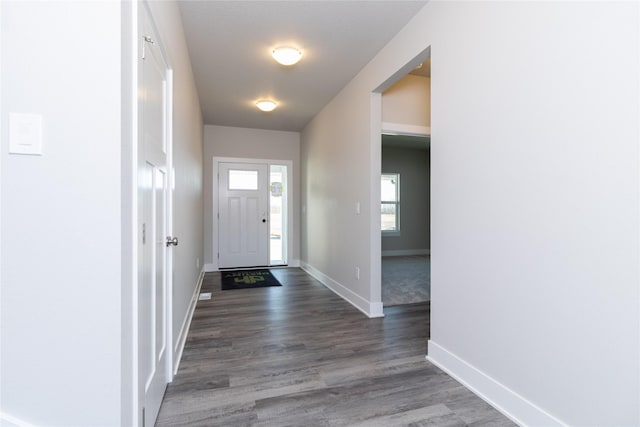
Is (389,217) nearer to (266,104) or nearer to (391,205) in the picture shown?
A: (391,205)

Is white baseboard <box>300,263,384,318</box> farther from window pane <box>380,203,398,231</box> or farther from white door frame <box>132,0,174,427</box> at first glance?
window pane <box>380,203,398,231</box>

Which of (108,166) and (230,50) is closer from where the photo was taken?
(108,166)

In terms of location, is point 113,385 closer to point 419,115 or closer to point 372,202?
point 372,202

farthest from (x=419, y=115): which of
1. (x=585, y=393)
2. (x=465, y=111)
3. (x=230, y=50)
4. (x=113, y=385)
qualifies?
(x=113, y=385)

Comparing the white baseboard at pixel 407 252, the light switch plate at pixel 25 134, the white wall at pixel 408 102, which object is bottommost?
the white baseboard at pixel 407 252

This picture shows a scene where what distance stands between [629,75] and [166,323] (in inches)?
95.1

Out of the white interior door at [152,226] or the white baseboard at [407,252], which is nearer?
the white interior door at [152,226]

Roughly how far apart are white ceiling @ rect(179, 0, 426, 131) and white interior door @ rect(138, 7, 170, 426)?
3.08 ft

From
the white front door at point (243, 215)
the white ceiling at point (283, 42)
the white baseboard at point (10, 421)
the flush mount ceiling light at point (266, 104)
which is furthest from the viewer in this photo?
the white front door at point (243, 215)

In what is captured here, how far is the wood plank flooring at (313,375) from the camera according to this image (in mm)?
1603

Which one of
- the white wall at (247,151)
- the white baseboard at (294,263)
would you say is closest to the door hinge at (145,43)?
the white wall at (247,151)

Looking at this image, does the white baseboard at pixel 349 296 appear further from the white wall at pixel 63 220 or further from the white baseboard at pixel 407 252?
the white baseboard at pixel 407 252

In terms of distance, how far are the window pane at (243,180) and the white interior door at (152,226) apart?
3.88 metres

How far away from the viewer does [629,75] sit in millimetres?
1133
